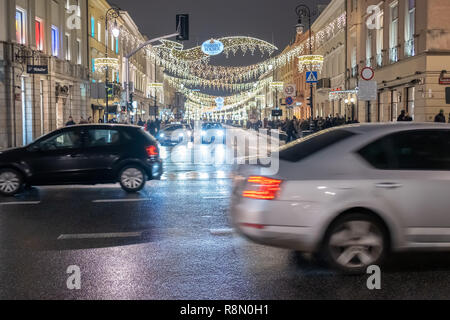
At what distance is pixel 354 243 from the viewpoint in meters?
5.95

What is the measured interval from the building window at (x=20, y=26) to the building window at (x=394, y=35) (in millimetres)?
20044

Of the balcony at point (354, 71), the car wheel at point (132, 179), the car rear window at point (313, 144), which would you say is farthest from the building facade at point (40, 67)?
the car rear window at point (313, 144)

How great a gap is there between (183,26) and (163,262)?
17649 mm

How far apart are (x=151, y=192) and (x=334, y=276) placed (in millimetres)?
7467

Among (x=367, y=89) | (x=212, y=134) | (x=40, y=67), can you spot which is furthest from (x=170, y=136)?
(x=367, y=89)

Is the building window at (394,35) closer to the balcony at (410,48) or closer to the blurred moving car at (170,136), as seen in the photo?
the balcony at (410,48)

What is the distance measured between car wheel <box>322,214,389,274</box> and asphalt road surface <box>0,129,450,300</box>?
159 millimetres

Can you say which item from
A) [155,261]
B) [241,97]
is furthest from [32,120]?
[241,97]

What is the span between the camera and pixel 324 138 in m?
6.65

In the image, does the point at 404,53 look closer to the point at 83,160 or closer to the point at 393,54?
the point at 393,54

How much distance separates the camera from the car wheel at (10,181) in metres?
12.2

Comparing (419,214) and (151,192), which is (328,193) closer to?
(419,214)

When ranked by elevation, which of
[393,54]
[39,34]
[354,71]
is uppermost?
[39,34]

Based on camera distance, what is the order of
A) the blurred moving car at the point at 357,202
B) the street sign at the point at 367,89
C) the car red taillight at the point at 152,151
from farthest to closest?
the street sign at the point at 367,89
the car red taillight at the point at 152,151
the blurred moving car at the point at 357,202
